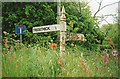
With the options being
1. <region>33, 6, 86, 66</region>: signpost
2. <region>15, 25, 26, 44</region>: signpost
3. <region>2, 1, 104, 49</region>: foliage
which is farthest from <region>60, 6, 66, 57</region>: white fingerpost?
<region>15, 25, 26, 44</region>: signpost

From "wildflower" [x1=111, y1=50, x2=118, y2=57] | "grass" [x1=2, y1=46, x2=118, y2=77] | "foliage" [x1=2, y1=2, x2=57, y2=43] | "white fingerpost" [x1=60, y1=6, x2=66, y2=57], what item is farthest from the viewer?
"foliage" [x1=2, y1=2, x2=57, y2=43]

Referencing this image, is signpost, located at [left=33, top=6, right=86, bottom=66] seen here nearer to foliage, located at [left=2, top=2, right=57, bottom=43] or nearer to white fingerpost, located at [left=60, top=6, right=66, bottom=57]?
white fingerpost, located at [left=60, top=6, right=66, bottom=57]

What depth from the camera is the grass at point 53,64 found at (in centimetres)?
325

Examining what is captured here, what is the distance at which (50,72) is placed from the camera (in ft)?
10.6

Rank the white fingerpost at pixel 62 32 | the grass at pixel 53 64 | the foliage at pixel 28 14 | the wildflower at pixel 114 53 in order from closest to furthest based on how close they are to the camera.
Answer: the grass at pixel 53 64 < the white fingerpost at pixel 62 32 < the wildflower at pixel 114 53 < the foliage at pixel 28 14

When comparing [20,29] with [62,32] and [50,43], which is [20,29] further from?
[62,32]

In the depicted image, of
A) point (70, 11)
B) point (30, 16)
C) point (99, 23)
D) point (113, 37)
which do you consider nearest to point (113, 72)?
point (113, 37)

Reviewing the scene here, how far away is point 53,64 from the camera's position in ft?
10.7

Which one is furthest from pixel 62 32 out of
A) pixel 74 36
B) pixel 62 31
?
pixel 74 36

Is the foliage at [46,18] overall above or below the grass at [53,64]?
above

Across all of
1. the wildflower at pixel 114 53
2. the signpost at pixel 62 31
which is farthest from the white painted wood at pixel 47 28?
the wildflower at pixel 114 53

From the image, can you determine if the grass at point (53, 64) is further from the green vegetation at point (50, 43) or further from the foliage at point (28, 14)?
the foliage at point (28, 14)

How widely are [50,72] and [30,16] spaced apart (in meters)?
1.03

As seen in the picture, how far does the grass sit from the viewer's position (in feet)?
10.7
